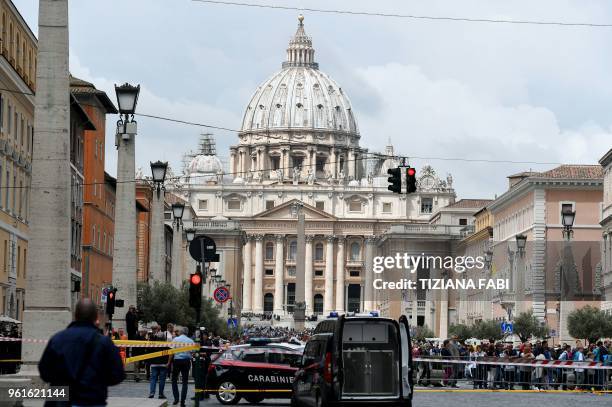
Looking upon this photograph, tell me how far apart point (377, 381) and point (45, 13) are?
656 centimetres

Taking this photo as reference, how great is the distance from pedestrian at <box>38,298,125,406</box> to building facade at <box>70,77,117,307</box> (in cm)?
5120

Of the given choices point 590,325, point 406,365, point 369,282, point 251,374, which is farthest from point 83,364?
point 369,282

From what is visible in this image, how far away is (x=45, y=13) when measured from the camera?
21391mm

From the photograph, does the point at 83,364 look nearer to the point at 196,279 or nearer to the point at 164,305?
the point at 196,279

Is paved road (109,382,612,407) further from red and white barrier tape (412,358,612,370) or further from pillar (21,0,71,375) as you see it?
pillar (21,0,71,375)

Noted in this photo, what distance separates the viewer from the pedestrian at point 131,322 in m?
32.3

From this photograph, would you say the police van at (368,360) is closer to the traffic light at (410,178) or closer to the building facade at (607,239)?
the traffic light at (410,178)

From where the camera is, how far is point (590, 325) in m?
58.7

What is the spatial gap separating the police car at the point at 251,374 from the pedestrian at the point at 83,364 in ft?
53.5

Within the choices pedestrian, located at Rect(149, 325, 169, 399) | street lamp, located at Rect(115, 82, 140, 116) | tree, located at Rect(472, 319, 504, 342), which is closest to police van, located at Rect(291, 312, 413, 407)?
pedestrian, located at Rect(149, 325, 169, 399)

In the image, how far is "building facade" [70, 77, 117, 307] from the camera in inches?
2512

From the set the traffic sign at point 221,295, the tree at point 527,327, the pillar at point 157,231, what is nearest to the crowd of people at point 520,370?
the traffic sign at point 221,295

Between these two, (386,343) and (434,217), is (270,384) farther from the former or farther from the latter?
(434,217)

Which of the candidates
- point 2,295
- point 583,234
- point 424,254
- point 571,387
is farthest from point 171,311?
point 424,254
